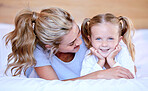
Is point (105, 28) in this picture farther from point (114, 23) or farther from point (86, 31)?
point (86, 31)

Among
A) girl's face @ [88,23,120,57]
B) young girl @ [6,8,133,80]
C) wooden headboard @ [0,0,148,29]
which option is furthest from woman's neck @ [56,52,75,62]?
wooden headboard @ [0,0,148,29]

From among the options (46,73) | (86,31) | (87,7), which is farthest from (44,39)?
(87,7)

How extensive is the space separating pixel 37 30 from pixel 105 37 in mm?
343

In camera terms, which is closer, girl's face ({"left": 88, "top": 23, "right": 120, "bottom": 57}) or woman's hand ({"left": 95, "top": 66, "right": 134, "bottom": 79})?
woman's hand ({"left": 95, "top": 66, "right": 134, "bottom": 79})

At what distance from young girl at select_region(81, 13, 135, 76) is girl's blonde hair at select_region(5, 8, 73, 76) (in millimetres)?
164

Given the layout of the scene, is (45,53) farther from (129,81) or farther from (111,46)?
(129,81)

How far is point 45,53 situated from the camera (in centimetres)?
108

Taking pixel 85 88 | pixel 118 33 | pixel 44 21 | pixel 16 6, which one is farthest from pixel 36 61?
pixel 16 6

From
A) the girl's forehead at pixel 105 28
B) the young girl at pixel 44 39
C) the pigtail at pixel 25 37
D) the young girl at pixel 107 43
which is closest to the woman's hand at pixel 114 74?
the young girl at pixel 44 39

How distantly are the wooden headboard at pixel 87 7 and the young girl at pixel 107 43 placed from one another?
1.17m

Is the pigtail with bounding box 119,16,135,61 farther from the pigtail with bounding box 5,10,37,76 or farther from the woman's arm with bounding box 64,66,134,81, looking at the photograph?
the pigtail with bounding box 5,10,37,76

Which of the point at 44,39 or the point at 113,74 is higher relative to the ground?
the point at 44,39

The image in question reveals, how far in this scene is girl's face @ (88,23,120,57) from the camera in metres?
1.03

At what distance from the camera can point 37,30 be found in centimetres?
96
